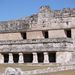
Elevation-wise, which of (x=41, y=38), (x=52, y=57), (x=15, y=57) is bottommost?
(x=15, y=57)

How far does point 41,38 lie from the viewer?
34.7 m

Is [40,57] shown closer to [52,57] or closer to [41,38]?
[52,57]

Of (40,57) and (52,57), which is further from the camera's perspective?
(40,57)

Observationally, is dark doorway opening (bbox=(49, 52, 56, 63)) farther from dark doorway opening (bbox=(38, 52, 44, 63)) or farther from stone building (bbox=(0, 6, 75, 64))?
dark doorway opening (bbox=(38, 52, 44, 63))

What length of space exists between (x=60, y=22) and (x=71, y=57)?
170 inches

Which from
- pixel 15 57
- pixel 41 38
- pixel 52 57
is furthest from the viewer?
pixel 15 57

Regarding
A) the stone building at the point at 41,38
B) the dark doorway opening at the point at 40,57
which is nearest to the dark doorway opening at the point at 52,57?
the stone building at the point at 41,38

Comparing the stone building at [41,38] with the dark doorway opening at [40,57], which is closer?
the stone building at [41,38]

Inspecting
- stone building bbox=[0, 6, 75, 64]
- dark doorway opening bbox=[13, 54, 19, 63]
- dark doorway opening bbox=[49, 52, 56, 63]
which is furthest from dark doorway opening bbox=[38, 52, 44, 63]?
dark doorway opening bbox=[13, 54, 19, 63]

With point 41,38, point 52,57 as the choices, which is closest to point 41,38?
Answer: point 41,38

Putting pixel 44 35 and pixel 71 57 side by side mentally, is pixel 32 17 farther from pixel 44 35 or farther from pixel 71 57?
pixel 71 57

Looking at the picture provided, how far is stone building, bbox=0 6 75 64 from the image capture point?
31.7 m

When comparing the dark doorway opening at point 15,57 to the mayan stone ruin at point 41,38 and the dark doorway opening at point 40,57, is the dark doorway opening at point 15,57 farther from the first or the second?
the dark doorway opening at point 40,57

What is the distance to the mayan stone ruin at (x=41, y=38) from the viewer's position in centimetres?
3170
